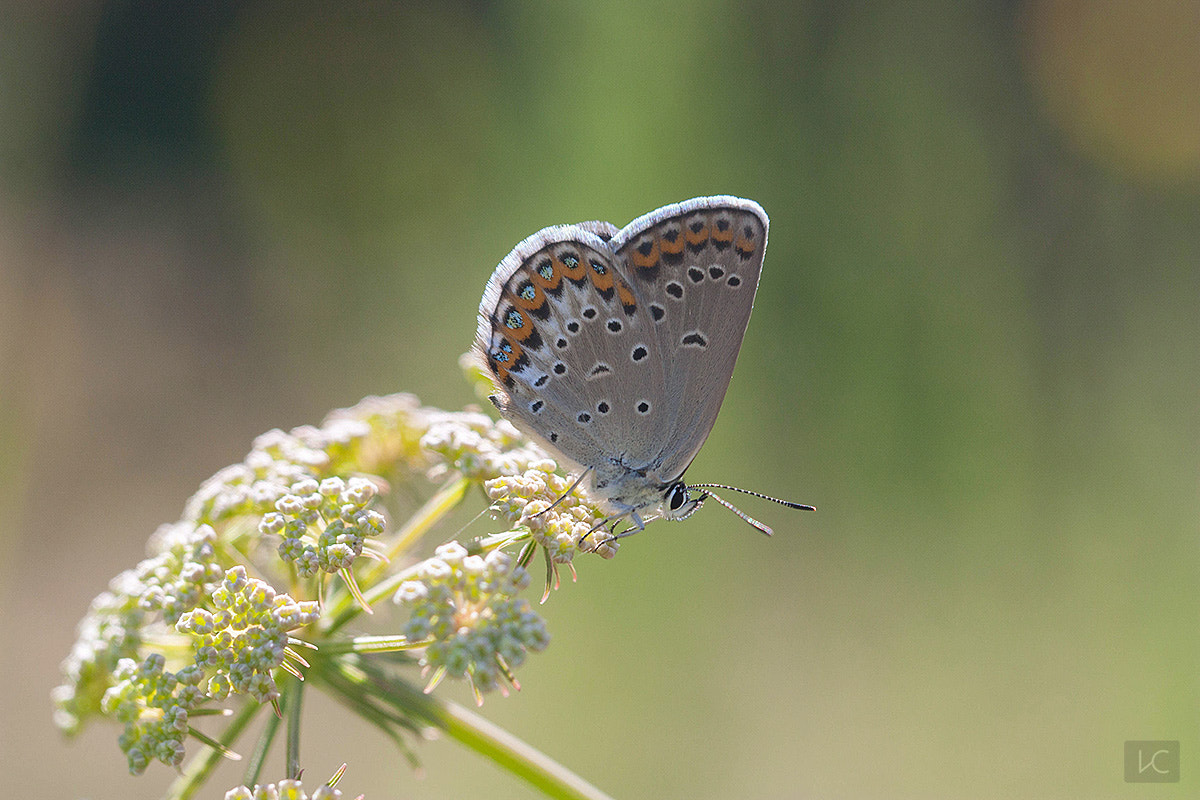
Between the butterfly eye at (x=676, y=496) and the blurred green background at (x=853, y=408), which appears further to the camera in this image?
the blurred green background at (x=853, y=408)

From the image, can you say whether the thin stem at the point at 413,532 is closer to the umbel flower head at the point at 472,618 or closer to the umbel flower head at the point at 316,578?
the umbel flower head at the point at 316,578

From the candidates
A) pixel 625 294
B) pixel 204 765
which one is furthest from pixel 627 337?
pixel 204 765

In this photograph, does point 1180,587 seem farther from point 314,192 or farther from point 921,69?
point 314,192

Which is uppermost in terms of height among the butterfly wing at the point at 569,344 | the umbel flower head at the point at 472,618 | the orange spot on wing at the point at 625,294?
the orange spot on wing at the point at 625,294

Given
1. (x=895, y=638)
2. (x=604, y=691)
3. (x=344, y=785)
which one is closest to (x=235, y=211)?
(x=344, y=785)

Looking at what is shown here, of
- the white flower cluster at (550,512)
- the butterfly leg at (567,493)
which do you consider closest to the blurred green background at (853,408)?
the butterfly leg at (567,493)

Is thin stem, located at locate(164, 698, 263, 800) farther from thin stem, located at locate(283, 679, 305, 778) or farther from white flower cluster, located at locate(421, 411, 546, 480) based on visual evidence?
white flower cluster, located at locate(421, 411, 546, 480)
